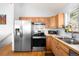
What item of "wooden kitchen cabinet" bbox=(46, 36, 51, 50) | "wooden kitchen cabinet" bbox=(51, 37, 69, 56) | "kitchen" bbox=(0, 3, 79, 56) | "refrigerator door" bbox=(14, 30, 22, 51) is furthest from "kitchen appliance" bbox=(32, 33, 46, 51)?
"wooden kitchen cabinet" bbox=(51, 37, 69, 56)

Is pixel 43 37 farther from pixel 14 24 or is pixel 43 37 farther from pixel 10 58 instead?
pixel 10 58

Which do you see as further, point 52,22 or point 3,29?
point 52,22

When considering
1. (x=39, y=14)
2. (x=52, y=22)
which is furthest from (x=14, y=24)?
(x=52, y=22)

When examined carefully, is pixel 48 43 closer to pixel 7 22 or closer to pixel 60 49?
pixel 7 22

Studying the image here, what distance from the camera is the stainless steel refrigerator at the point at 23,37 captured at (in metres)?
4.92

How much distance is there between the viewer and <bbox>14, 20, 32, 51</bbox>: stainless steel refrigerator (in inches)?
194

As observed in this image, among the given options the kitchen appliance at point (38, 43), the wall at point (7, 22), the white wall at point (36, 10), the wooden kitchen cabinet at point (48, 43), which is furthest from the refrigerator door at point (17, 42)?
the wooden kitchen cabinet at point (48, 43)

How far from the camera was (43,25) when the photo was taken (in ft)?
18.8

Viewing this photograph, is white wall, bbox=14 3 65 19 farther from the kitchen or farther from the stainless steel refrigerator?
the stainless steel refrigerator

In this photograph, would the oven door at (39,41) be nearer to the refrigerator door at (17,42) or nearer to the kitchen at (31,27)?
the kitchen at (31,27)

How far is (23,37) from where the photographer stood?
16.2 feet

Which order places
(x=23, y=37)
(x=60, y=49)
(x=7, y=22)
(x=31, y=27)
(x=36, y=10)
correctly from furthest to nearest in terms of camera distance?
1. (x=36, y=10)
2. (x=7, y=22)
3. (x=31, y=27)
4. (x=23, y=37)
5. (x=60, y=49)

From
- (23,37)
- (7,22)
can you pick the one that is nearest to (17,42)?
(23,37)

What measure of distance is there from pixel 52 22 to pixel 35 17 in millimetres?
799
